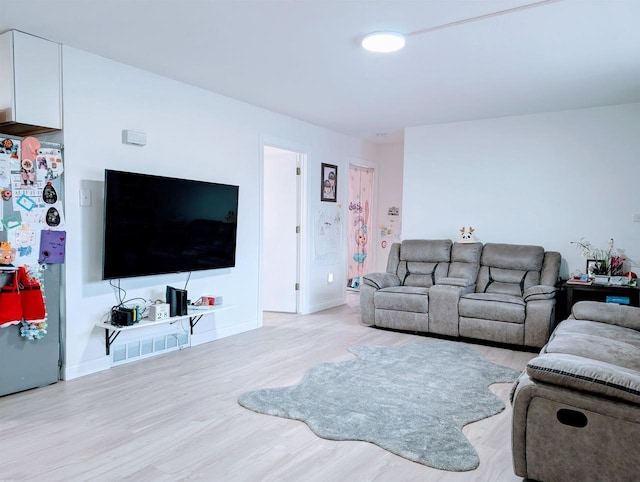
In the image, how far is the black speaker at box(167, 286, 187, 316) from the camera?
12.6 ft

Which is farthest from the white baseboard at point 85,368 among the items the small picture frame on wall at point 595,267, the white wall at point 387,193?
the white wall at point 387,193

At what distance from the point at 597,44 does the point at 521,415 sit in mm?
2537

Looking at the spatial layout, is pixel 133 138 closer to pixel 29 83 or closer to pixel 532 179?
pixel 29 83

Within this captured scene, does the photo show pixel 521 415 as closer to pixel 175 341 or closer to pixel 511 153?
pixel 175 341

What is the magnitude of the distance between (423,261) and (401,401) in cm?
269

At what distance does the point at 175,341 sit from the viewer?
4145 mm

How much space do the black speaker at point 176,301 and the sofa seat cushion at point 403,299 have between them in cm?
215

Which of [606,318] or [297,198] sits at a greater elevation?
[297,198]

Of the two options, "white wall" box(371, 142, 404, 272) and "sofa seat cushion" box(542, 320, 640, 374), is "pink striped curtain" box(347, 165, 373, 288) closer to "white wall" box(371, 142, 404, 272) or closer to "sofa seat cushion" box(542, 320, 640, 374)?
"white wall" box(371, 142, 404, 272)

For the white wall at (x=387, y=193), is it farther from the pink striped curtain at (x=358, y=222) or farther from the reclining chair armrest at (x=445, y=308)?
the reclining chair armrest at (x=445, y=308)

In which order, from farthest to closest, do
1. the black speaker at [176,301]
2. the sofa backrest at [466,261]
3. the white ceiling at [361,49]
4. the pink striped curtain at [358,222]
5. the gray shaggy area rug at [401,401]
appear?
the pink striped curtain at [358,222] < the sofa backrest at [466,261] < the black speaker at [176,301] < the white ceiling at [361,49] < the gray shaggy area rug at [401,401]

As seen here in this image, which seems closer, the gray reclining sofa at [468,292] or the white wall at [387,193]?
the gray reclining sofa at [468,292]

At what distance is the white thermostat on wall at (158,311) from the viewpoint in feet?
12.0

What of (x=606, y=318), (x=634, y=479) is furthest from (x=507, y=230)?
(x=634, y=479)
